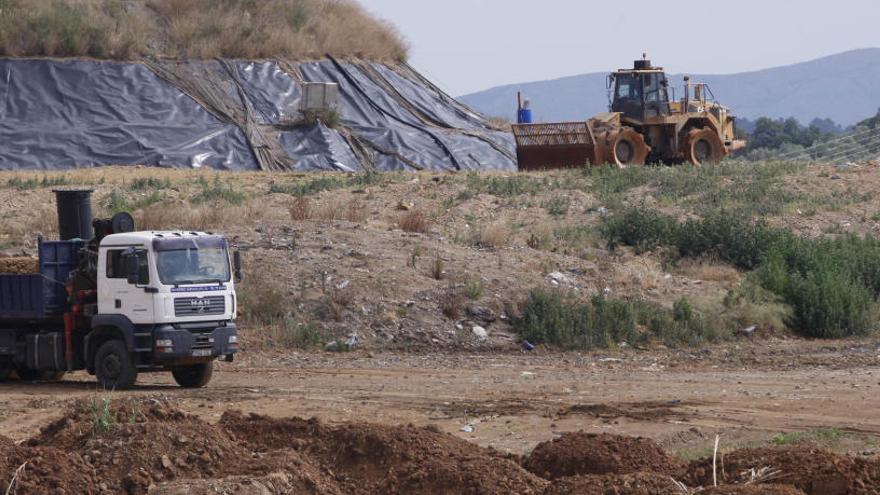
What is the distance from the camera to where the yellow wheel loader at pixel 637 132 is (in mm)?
34031

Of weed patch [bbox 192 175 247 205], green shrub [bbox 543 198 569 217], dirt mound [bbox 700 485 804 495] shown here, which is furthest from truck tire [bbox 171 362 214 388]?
green shrub [bbox 543 198 569 217]

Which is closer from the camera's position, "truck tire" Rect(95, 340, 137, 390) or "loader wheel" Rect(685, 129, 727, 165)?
"truck tire" Rect(95, 340, 137, 390)

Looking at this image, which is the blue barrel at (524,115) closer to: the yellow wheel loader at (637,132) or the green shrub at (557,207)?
the yellow wheel loader at (637,132)

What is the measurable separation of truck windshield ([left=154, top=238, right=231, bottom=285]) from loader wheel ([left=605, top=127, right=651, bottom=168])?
60.4 ft

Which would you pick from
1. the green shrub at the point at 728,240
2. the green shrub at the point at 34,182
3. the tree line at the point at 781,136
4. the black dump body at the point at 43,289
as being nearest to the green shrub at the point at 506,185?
the green shrub at the point at 728,240

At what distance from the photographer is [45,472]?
9.63 m

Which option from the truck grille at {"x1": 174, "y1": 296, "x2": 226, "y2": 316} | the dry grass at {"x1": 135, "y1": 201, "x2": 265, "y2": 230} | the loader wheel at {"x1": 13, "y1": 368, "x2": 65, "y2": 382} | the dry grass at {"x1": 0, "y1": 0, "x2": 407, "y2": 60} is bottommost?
the loader wheel at {"x1": 13, "y1": 368, "x2": 65, "y2": 382}

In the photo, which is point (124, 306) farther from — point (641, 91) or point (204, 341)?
point (641, 91)

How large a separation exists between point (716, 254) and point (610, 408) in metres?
11.0

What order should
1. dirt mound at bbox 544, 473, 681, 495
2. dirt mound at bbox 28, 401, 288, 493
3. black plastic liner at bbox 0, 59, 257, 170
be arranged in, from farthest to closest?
1. black plastic liner at bbox 0, 59, 257, 170
2. dirt mound at bbox 28, 401, 288, 493
3. dirt mound at bbox 544, 473, 681, 495

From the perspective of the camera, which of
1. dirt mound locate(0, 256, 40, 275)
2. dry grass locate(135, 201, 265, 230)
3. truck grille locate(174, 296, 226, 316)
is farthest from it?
dry grass locate(135, 201, 265, 230)

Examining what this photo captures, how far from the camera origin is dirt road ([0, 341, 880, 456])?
46.0ft

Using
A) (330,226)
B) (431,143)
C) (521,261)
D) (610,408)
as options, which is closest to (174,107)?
(431,143)

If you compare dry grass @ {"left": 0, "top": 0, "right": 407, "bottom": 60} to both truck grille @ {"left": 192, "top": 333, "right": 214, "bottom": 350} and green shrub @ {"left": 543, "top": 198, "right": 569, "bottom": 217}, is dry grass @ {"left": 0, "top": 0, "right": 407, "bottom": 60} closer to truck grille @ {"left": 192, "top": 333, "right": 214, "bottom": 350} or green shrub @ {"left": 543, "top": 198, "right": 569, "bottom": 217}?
green shrub @ {"left": 543, "top": 198, "right": 569, "bottom": 217}
